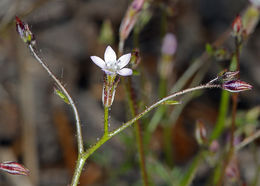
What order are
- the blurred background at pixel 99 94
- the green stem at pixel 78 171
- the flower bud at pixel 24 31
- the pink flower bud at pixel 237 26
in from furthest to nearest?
the blurred background at pixel 99 94
the pink flower bud at pixel 237 26
the flower bud at pixel 24 31
the green stem at pixel 78 171

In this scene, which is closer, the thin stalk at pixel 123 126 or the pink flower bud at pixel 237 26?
the thin stalk at pixel 123 126

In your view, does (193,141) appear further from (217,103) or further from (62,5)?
Answer: (62,5)

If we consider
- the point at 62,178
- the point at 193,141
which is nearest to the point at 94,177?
the point at 62,178

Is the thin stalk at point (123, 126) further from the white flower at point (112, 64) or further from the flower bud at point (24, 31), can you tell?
the flower bud at point (24, 31)

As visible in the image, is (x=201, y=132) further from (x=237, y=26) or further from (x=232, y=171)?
(x=237, y=26)

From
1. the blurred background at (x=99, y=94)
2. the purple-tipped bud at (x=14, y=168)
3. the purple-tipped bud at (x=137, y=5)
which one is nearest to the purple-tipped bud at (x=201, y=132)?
the blurred background at (x=99, y=94)

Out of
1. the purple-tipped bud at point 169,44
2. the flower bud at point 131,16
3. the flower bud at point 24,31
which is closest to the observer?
the flower bud at point 24,31

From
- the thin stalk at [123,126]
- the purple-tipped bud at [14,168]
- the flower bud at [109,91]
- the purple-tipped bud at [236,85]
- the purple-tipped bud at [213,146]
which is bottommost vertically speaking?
the purple-tipped bud at [14,168]

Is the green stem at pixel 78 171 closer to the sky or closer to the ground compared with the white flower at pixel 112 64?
closer to the ground

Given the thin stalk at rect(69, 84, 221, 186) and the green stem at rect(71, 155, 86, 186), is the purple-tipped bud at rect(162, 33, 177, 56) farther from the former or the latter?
the green stem at rect(71, 155, 86, 186)
